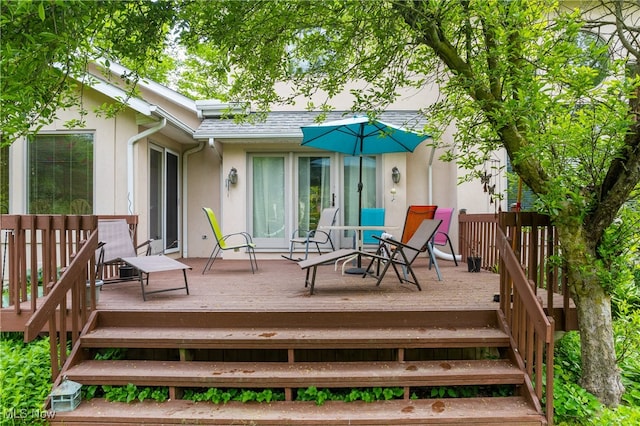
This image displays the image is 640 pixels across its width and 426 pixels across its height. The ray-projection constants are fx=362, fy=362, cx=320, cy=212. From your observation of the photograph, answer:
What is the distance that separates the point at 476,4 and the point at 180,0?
251 cm

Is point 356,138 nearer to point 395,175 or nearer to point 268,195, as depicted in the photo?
point 395,175

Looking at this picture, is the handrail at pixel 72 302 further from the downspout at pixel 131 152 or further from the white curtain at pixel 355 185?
the white curtain at pixel 355 185

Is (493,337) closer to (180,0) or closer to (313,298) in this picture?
(313,298)

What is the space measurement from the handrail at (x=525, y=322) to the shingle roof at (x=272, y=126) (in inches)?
169

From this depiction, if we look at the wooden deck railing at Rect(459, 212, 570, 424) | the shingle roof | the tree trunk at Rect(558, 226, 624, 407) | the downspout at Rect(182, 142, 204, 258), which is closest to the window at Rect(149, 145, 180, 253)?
the downspout at Rect(182, 142, 204, 258)

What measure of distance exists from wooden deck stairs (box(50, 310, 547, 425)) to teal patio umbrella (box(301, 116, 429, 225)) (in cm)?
247

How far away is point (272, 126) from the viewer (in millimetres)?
7289

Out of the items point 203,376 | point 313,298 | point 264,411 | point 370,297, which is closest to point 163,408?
point 203,376

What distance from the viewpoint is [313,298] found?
376 cm

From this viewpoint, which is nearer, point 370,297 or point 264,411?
point 264,411

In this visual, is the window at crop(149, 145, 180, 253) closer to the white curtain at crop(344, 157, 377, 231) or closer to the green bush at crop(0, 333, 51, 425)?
the green bush at crop(0, 333, 51, 425)

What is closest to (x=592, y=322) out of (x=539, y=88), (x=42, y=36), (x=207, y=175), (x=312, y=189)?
(x=539, y=88)

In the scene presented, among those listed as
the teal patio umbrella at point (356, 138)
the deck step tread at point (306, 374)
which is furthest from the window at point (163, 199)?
the deck step tread at point (306, 374)

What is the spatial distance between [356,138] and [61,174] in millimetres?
5079
